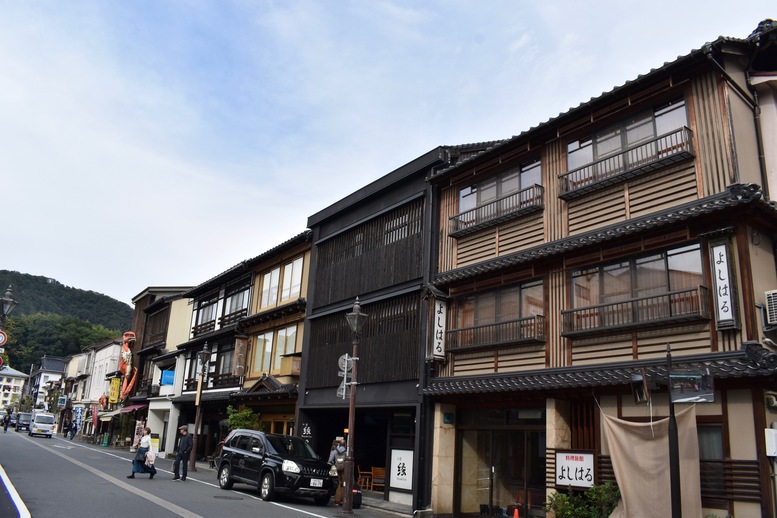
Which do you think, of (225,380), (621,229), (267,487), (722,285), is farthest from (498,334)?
(225,380)

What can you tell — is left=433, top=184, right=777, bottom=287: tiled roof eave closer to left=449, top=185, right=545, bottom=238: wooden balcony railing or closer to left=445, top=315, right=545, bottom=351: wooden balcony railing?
left=449, top=185, right=545, bottom=238: wooden balcony railing

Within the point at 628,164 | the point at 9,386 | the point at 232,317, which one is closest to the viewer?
the point at 628,164

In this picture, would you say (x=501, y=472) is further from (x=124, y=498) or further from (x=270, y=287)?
(x=270, y=287)

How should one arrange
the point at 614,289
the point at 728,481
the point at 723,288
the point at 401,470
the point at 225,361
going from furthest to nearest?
the point at 225,361
the point at 401,470
the point at 614,289
the point at 723,288
the point at 728,481

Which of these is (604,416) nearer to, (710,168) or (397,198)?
(710,168)

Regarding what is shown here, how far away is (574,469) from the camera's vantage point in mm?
13523

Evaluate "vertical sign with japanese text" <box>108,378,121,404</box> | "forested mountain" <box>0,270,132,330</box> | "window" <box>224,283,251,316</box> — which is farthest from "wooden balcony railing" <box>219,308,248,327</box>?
"forested mountain" <box>0,270,132,330</box>

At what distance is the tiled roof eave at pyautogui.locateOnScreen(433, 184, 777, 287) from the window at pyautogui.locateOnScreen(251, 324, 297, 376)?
11820mm

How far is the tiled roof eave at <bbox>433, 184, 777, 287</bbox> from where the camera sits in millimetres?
11227

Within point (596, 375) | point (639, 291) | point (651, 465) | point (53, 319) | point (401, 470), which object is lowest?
point (401, 470)

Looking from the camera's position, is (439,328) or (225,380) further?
(225,380)

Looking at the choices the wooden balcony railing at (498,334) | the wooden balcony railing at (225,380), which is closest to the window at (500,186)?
the wooden balcony railing at (498,334)

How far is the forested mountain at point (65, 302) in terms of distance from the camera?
13300 cm

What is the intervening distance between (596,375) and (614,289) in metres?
2.05
